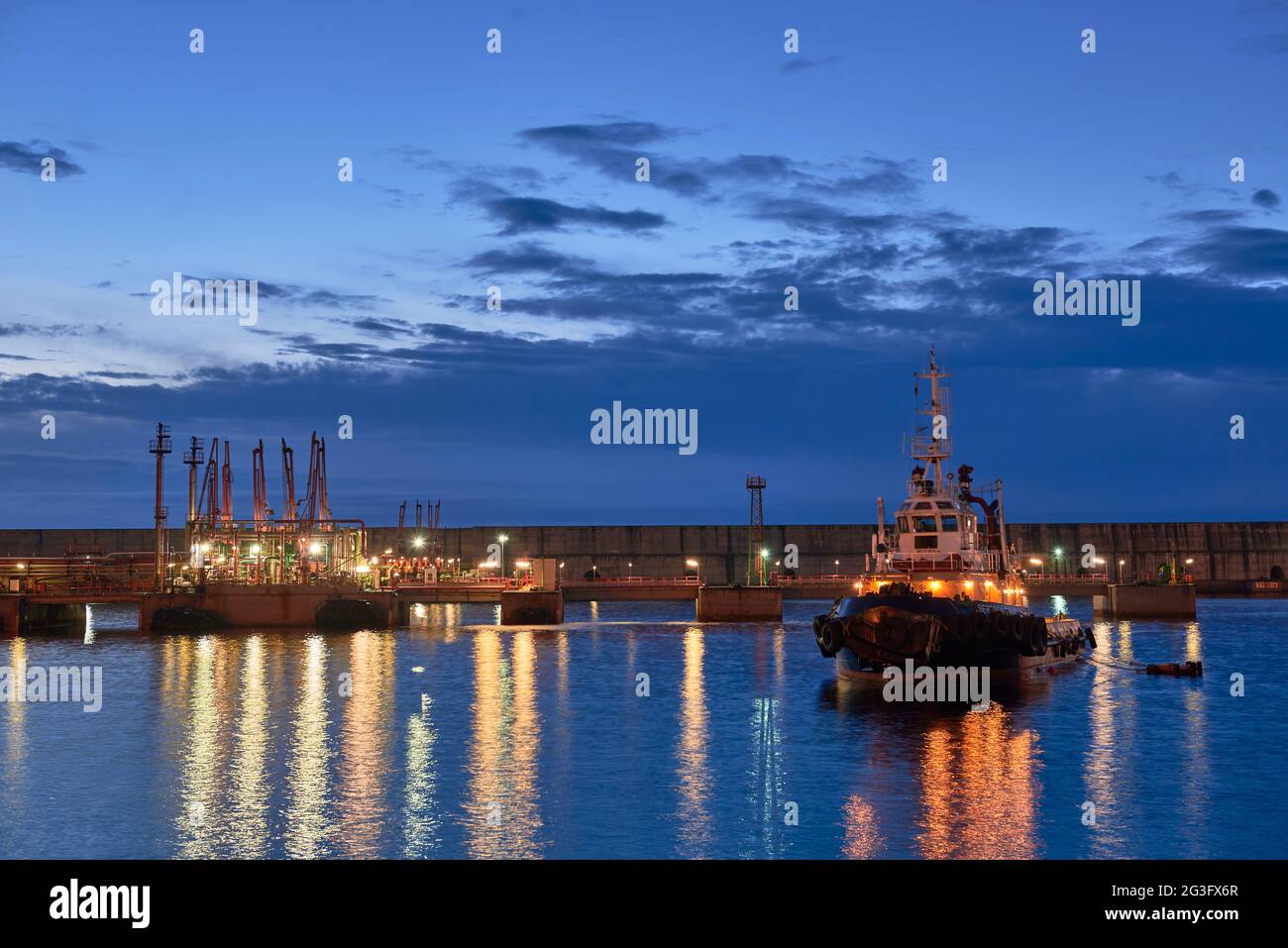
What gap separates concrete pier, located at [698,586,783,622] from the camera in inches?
4811

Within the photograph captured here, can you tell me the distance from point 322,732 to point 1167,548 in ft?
526

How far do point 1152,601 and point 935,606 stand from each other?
81.1 m

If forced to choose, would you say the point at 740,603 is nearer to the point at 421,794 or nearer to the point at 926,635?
the point at 926,635

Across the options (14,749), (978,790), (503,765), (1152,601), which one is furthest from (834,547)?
(978,790)

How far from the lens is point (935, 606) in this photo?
2152 inches

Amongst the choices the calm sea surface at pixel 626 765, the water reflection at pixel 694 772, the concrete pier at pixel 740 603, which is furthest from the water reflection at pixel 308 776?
the concrete pier at pixel 740 603

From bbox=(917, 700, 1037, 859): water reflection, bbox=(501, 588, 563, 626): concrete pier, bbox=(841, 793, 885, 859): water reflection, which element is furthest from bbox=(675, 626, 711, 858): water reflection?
bbox=(501, 588, 563, 626): concrete pier

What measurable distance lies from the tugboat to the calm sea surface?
2.50m

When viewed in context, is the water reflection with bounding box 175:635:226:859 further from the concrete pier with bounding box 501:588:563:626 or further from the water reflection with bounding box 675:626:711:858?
the concrete pier with bounding box 501:588:563:626

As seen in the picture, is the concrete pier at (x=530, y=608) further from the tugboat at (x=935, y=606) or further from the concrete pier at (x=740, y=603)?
the tugboat at (x=935, y=606)

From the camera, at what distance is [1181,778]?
37.0m

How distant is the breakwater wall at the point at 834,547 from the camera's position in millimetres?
178375

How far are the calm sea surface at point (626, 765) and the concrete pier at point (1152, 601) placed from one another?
5278 cm
